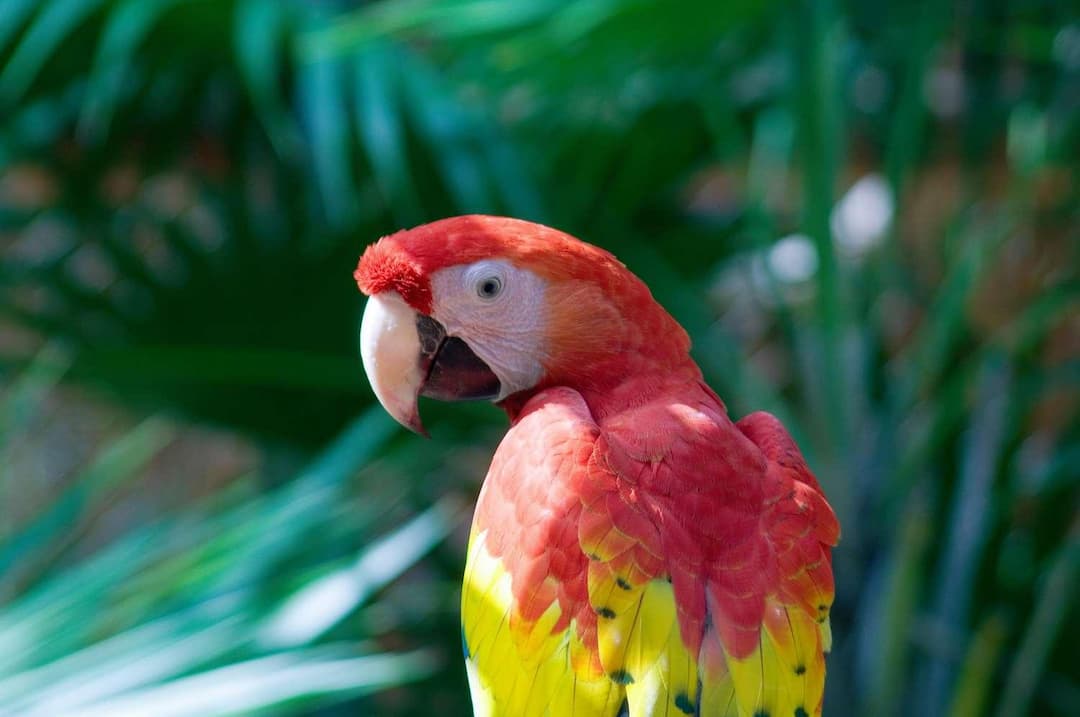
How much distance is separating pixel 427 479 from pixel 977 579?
2.51 feet

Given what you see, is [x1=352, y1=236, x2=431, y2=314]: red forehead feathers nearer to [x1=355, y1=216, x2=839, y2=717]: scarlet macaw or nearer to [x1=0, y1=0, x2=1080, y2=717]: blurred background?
[x1=355, y1=216, x2=839, y2=717]: scarlet macaw

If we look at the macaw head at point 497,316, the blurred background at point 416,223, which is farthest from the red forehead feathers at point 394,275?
the blurred background at point 416,223

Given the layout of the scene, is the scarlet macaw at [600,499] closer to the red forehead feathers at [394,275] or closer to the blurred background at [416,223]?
the red forehead feathers at [394,275]

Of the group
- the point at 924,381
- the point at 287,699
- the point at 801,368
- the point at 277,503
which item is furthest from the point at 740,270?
the point at 287,699

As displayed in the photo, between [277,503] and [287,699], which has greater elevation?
[287,699]

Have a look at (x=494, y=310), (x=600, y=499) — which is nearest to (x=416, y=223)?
(x=494, y=310)

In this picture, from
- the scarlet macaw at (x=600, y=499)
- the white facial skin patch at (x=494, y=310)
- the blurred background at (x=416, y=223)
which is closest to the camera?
the scarlet macaw at (x=600, y=499)

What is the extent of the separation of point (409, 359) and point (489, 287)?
0.28 ft

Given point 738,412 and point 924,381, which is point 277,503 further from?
point 924,381

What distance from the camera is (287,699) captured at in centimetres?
80

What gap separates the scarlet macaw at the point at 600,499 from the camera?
2.40 ft

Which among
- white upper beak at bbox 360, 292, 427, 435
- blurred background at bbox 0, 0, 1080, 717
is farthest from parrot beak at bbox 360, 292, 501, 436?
blurred background at bbox 0, 0, 1080, 717

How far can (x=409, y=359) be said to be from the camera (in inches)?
33.6

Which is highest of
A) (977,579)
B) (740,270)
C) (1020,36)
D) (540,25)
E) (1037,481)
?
(540,25)
